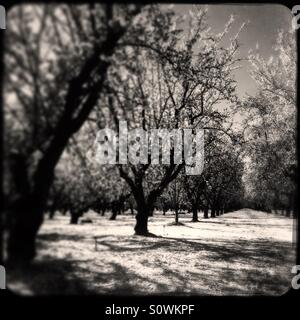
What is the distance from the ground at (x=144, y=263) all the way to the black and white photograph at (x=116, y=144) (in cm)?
2

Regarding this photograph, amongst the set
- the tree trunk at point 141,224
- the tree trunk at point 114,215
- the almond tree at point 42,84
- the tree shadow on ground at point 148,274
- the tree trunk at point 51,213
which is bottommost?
the tree shadow on ground at point 148,274

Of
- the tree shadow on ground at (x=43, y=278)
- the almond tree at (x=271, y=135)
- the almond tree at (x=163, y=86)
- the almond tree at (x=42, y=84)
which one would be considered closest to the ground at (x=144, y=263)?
the tree shadow on ground at (x=43, y=278)

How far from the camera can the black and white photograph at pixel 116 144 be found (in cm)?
387

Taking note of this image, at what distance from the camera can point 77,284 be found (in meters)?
4.12

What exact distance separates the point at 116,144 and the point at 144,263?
5.58ft

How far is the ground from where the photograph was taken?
396 centimetres

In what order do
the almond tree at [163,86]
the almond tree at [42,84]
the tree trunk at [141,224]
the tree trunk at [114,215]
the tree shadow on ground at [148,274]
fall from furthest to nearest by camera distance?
1. the tree trunk at [141,224]
2. the tree trunk at [114,215]
3. the almond tree at [163,86]
4. the tree shadow on ground at [148,274]
5. the almond tree at [42,84]

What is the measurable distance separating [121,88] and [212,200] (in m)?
9.89

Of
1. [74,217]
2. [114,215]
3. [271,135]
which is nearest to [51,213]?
[74,217]

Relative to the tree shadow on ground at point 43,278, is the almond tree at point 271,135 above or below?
above

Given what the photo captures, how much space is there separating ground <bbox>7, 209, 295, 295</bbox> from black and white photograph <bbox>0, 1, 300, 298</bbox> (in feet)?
0.05

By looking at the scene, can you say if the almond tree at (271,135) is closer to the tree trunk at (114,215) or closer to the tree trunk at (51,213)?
the tree trunk at (114,215)

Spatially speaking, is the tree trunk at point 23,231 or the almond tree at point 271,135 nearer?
the tree trunk at point 23,231

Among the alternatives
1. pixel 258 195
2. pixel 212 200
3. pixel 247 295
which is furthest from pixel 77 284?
pixel 212 200
